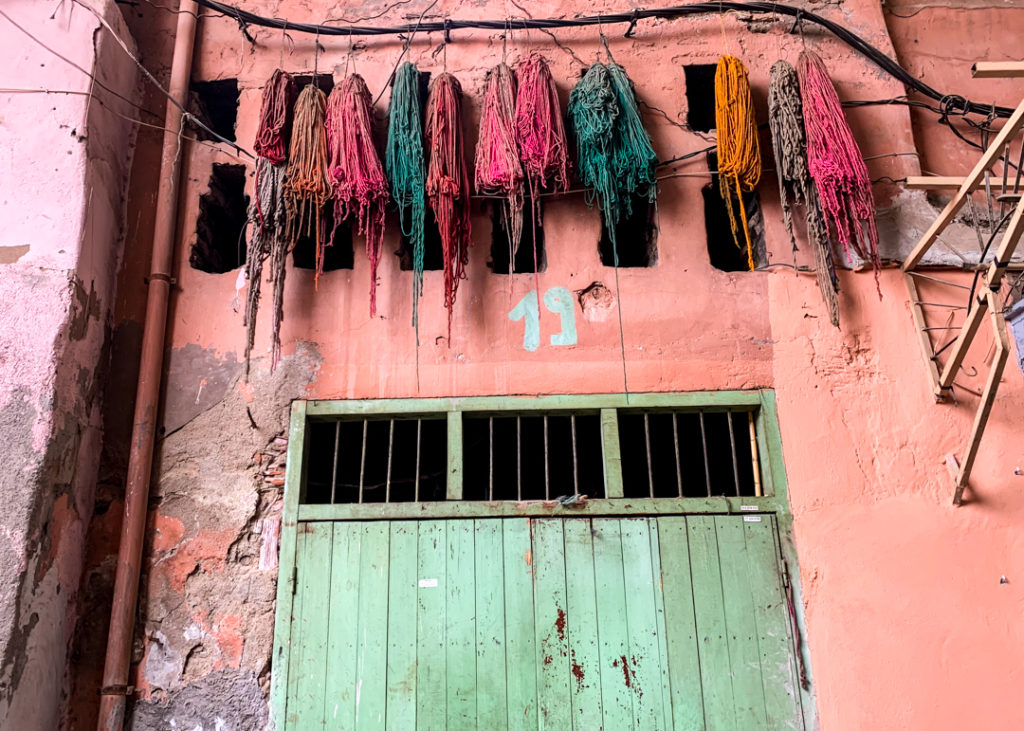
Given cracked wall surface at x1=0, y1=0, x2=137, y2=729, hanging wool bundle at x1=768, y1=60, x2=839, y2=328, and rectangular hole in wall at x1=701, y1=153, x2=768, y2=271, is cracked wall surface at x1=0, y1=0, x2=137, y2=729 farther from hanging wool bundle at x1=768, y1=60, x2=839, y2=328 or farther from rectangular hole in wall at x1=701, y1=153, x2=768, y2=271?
hanging wool bundle at x1=768, y1=60, x2=839, y2=328

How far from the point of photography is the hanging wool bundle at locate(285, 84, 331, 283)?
13.4 ft

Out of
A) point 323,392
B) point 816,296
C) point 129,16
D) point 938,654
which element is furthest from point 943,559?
point 129,16

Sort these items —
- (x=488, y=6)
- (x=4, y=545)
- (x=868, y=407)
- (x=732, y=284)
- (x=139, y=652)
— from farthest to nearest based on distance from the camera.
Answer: (x=488, y=6) < (x=732, y=284) < (x=868, y=407) < (x=139, y=652) < (x=4, y=545)

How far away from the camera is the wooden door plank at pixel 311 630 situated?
3.48 metres

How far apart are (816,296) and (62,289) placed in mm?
3865

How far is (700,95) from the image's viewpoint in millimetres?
4910

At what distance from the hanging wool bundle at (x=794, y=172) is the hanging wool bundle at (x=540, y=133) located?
117 centimetres

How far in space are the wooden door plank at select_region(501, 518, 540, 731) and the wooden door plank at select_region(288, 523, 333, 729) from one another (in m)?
0.86

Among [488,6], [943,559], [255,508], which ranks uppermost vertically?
[488,6]

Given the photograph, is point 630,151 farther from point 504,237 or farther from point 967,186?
point 967,186

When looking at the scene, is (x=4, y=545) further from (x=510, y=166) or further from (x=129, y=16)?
(x=129, y=16)

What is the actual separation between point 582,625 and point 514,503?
25.6 inches

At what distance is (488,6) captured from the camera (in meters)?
4.79

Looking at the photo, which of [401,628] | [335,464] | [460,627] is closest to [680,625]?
[460,627]
